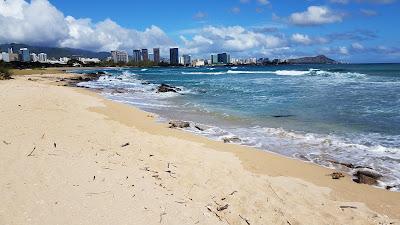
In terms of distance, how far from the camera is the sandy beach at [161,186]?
190 inches

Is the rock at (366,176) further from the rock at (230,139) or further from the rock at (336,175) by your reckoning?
the rock at (230,139)

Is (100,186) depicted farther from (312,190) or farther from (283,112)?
(283,112)

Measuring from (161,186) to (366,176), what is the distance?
13.6ft

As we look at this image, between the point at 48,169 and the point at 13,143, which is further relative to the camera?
the point at 13,143

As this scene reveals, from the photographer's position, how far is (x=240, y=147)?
32.0 feet

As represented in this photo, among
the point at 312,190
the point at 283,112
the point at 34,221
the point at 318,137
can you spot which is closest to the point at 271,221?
the point at 312,190

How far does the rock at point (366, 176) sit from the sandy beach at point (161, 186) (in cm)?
20

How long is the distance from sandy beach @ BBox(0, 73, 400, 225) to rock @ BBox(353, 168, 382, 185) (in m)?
0.20

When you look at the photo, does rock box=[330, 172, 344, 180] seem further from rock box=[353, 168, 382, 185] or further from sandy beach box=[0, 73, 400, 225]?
rock box=[353, 168, 382, 185]

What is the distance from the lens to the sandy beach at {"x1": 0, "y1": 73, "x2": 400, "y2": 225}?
4.82 metres

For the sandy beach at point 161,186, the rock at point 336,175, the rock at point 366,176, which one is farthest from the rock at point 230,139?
the rock at point 366,176

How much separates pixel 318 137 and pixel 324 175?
12.4ft

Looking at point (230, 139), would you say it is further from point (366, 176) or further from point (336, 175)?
point (366, 176)

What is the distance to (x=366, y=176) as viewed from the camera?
24.0 ft
